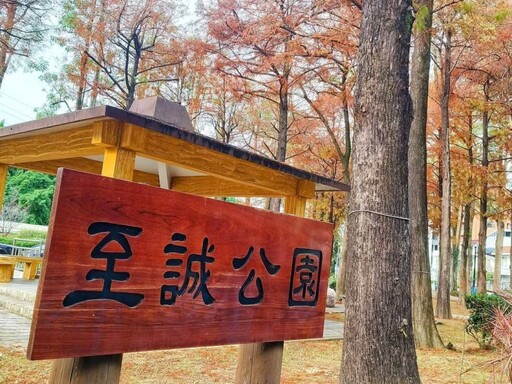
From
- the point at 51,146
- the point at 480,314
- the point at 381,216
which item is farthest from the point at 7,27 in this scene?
the point at 480,314

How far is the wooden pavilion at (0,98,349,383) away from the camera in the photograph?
6.50 ft

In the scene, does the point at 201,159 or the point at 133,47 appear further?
the point at 133,47

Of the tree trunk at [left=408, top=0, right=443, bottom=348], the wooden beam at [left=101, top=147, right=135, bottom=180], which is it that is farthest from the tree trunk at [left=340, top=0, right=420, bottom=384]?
the tree trunk at [left=408, top=0, right=443, bottom=348]

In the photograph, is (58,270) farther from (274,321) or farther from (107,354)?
(274,321)

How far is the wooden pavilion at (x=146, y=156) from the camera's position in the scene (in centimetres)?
198

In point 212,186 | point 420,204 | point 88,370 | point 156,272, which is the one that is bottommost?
point 88,370

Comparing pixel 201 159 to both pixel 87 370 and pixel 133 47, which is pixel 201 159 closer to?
pixel 87 370

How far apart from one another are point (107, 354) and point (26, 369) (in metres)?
3.34

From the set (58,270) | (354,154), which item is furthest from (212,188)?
(58,270)

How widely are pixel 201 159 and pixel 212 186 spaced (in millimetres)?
1666

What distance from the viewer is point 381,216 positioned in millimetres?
3111

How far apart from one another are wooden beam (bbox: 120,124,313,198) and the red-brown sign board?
43 cm

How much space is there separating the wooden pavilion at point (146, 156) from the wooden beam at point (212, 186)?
0.02 meters

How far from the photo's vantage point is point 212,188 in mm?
4293
